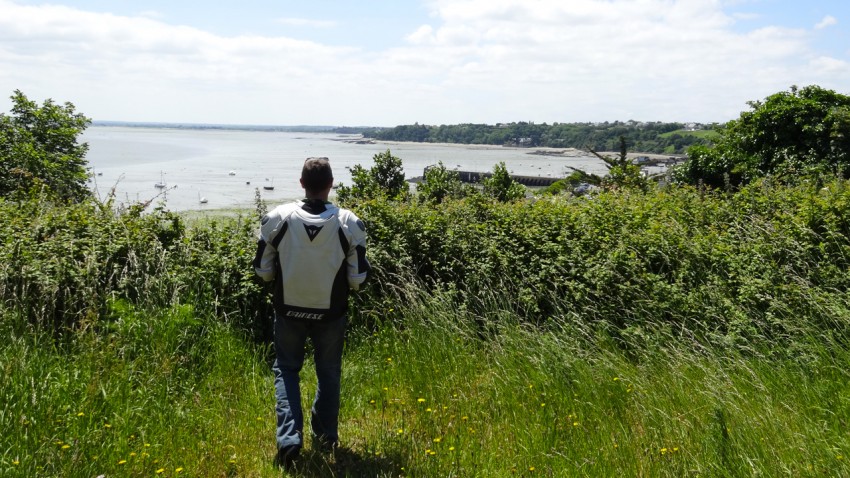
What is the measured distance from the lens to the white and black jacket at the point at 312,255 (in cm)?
415

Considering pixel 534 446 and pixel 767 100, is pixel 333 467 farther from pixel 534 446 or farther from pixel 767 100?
pixel 767 100

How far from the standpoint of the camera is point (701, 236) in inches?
273

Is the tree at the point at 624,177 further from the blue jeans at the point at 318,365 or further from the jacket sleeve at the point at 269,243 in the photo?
the jacket sleeve at the point at 269,243

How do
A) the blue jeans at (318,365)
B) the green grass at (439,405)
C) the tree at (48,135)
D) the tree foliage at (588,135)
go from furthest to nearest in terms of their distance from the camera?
the tree foliage at (588,135), the tree at (48,135), the blue jeans at (318,365), the green grass at (439,405)

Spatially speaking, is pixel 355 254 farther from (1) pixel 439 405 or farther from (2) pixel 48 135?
(2) pixel 48 135

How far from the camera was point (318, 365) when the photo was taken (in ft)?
14.5

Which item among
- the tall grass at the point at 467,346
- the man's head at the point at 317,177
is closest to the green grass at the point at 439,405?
the tall grass at the point at 467,346

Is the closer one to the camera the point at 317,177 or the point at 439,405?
the point at 317,177

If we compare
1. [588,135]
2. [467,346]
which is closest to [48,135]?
[467,346]

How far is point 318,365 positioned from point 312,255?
824 mm

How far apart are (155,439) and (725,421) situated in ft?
12.2

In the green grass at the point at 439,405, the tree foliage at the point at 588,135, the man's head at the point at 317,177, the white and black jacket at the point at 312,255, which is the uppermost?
the man's head at the point at 317,177

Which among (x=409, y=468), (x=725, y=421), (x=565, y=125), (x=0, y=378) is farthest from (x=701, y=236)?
(x=565, y=125)

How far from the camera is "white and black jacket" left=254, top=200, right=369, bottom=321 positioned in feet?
13.6
